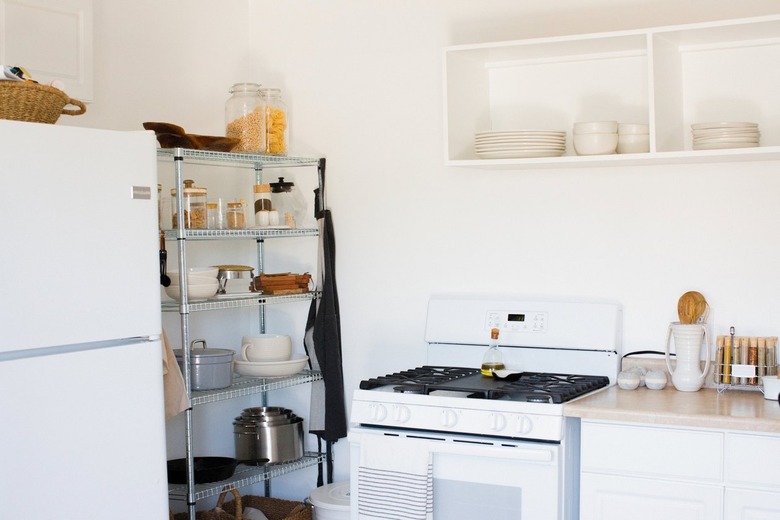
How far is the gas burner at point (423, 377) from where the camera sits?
3.10 metres

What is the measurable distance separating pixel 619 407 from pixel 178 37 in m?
2.27

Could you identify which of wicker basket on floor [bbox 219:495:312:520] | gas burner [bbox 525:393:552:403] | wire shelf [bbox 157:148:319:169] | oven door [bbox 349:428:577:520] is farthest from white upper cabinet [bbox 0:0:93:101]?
gas burner [bbox 525:393:552:403]

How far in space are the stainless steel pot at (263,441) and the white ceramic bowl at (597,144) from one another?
1.59 m

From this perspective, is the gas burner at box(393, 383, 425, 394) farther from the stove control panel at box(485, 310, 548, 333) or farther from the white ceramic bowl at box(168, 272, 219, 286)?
the white ceramic bowl at box(168, 272, 219, 286)

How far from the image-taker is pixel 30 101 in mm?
2557

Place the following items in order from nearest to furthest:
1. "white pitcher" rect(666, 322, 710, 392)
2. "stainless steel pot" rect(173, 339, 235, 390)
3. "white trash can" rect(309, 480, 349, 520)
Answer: "white pitcher" rect(666, 322, 710, 392) → "stainless steel pot" rect(173, 339, 235, 390) → "white trash can" rect(309, 480, 349, 520)

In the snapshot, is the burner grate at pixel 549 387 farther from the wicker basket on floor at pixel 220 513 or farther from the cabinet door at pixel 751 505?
the wicker basket on floor at pixel 220 513

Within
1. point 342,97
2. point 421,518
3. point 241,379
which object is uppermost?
point 342,97

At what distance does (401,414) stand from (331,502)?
0.75m

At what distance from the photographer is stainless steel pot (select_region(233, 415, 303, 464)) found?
3631 millimetres

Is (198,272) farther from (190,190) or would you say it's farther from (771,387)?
(771,387)

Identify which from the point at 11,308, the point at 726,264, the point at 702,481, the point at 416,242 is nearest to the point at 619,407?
the point at 702,481

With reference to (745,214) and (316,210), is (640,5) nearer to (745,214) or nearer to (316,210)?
(745,214)

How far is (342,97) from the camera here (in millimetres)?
3842
